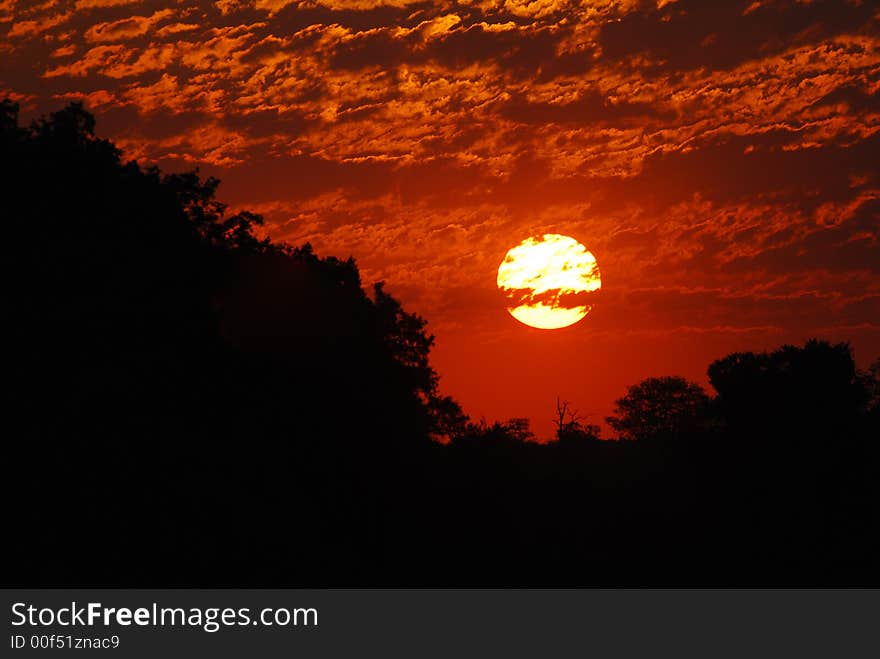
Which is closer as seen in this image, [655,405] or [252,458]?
[252,458]

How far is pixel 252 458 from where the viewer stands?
111ft

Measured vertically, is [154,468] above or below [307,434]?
below

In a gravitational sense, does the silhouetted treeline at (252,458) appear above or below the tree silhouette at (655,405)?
below

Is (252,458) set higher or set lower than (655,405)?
lower

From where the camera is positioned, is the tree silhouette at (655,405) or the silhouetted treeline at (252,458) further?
the tree silhouette at (655,405)

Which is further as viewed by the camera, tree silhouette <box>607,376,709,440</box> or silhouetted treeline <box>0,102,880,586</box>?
tree silhouette <box>607,376,709,440</box>

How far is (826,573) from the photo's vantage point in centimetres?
3900

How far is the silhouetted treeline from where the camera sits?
29922mm

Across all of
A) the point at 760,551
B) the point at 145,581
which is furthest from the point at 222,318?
the point at 760,551

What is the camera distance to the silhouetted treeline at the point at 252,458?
98.2 ft

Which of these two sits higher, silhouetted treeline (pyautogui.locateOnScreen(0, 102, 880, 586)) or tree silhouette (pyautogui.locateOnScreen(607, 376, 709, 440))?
tree silhouette (pyautogui.locateOnScreen(607, 376, 709, 440))
